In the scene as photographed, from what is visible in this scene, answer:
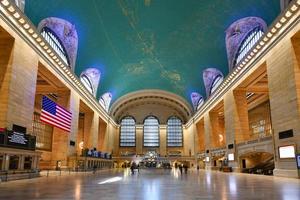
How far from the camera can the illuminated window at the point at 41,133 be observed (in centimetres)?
2927

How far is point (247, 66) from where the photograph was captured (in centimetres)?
2314

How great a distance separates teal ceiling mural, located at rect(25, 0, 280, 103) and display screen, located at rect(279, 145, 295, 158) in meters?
8.85

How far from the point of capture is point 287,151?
54.0 feet

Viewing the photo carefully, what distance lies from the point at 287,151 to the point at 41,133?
82.9ft

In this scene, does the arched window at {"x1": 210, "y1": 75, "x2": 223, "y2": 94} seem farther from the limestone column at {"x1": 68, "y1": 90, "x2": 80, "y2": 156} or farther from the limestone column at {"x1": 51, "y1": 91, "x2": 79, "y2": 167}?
the limestone column at {"x1": 51, "y1": 91, "x2": 79, "y2": 167}

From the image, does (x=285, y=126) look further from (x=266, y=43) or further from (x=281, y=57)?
(x=266, y=43)

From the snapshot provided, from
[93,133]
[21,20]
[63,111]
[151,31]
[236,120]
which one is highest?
[151,31]

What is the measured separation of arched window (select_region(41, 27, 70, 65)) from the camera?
2239 centimetres

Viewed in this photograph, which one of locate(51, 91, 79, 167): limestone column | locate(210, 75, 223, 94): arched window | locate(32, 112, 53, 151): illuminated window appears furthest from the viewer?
locate(210, 75, 223, 94): arched window

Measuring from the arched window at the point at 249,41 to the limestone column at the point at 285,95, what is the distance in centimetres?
457

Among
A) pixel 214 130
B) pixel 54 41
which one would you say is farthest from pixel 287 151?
pixel 214 130

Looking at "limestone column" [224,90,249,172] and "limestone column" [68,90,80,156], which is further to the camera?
"limestone column" [68,90,80,156]

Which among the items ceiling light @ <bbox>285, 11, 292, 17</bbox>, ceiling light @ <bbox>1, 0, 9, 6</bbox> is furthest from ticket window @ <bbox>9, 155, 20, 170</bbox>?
ceiling light @ <bbox>285, 11, 292, 17</bbox>

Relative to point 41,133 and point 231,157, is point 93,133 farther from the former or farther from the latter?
point 231,157
